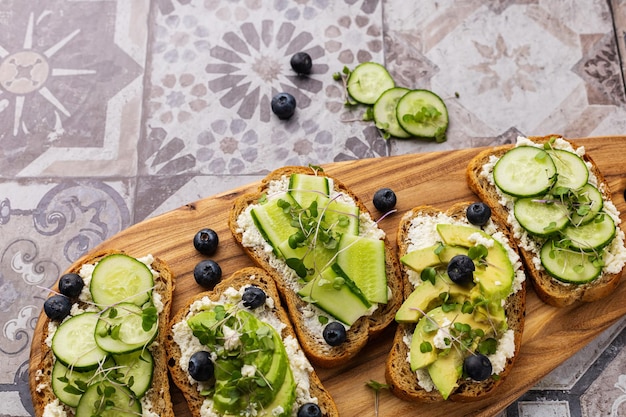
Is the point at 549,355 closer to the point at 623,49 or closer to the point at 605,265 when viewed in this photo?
the point at 605,265

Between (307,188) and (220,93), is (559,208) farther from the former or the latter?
(220,93)

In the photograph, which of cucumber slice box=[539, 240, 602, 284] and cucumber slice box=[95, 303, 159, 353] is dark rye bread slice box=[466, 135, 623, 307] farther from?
cucumber slice box=[95, 303, 159, 353]

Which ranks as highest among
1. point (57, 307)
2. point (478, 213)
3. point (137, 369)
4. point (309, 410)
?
point (478, 213)

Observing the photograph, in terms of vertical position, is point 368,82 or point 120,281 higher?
point 368,82

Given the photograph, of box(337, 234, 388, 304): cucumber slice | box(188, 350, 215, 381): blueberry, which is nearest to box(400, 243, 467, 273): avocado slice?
box(337, 234, 388, 304): cucumber slice

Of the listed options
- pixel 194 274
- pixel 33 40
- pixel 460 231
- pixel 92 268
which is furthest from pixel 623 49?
pixel 33 40

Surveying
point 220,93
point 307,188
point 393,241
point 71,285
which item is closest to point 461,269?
point 393,241
